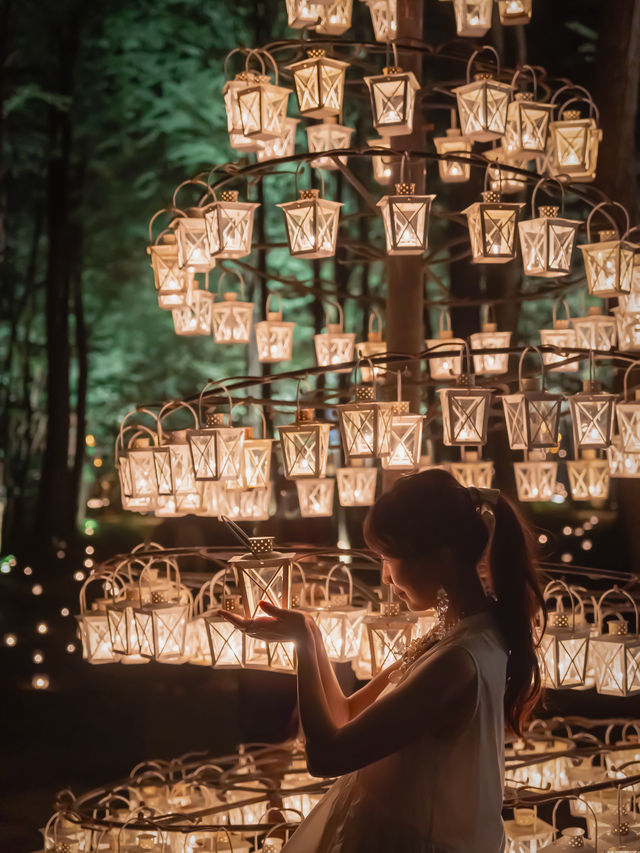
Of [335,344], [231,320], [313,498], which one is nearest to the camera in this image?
[313,498]

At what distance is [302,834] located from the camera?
2.32 m

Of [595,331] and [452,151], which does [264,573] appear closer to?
[595,331]

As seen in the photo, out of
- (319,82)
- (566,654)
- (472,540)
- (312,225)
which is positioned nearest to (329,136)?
(319,82)

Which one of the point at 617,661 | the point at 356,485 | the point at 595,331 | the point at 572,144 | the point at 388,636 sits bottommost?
the point at 617,661

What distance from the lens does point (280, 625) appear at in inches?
89.2

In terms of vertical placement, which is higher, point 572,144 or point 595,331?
point 572,144

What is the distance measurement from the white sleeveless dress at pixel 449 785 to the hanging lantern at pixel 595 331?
2.77m

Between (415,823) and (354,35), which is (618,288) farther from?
(354,35)

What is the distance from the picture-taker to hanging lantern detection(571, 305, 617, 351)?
4.67 metres

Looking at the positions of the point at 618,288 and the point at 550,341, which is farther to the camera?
the point at 550,341

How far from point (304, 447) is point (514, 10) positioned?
7.39 feet

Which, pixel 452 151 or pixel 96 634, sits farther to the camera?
pixel 452 151

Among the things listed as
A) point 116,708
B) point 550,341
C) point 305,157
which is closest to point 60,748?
point 116,708

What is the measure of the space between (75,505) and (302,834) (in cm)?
1196
